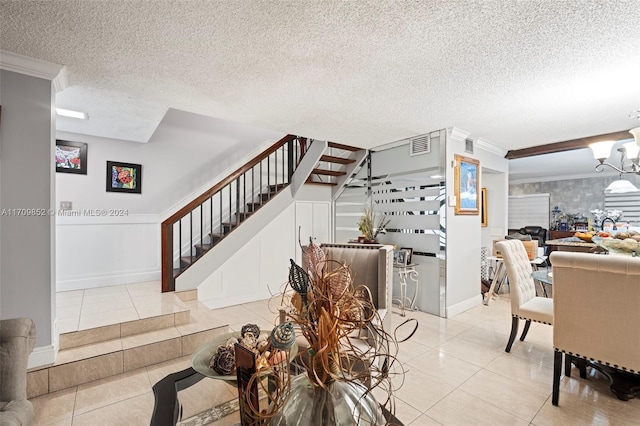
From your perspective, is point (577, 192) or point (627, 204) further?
point (577, 192)

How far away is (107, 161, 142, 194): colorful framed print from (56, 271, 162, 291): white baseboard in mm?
1179

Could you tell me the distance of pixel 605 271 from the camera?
5.61ft

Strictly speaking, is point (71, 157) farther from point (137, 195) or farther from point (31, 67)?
point (31, 67)

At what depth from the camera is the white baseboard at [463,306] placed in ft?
12.0

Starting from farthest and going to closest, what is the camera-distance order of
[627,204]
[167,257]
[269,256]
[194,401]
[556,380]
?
[627,204]
[269,256]
[167,257]
[556,380]
[194,401]

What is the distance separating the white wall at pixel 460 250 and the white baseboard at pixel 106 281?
413cm

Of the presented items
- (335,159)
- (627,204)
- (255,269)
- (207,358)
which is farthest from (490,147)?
(627,204)

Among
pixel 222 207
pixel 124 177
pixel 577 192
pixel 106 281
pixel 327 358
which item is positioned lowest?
pixel 106 281

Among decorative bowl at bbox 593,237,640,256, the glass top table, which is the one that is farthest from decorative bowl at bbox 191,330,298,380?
decorative bowl at bbox 593,237,640,256

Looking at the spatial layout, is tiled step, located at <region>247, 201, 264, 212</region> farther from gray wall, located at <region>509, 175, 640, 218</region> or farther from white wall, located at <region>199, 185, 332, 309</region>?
gray wall, located at <region>509, 175, 640, 218</region>

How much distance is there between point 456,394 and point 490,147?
374cm

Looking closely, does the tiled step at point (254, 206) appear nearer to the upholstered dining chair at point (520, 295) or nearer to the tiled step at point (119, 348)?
the tiled step at point (119, 348)

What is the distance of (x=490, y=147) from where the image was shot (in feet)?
14.7

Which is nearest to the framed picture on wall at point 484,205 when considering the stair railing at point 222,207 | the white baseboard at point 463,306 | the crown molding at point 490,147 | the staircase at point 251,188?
the crown molding at point 490,147
